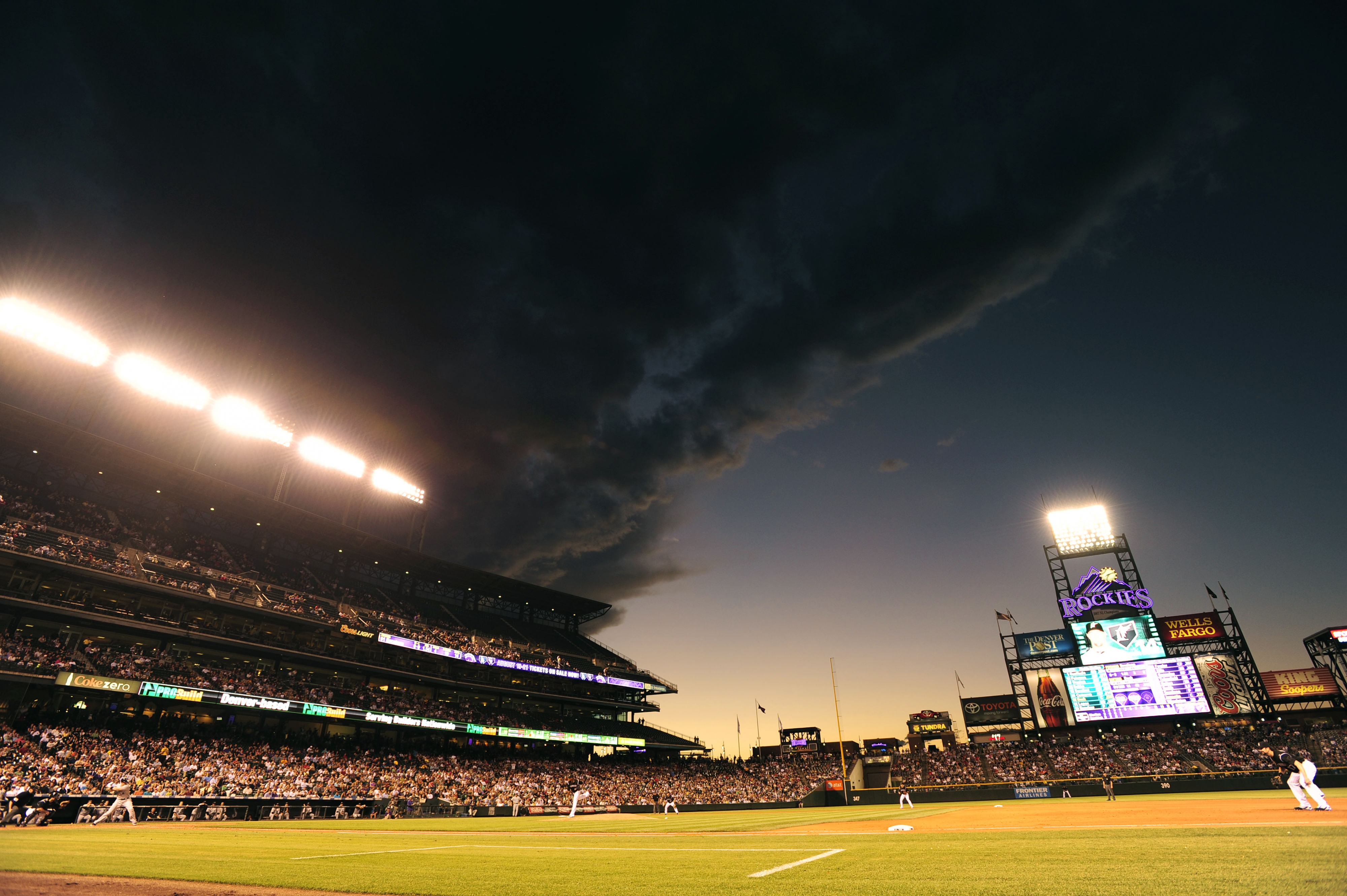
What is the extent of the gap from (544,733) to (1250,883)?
Result: 58.2 metres

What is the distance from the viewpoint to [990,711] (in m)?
65.4

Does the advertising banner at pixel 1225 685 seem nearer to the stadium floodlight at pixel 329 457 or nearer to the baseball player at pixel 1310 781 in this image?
the baseball player at pixel 1310 781

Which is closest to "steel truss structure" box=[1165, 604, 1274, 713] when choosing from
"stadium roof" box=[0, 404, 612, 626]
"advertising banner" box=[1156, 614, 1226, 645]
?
"advertising banner" box=[1156, 614, 1226, 645]

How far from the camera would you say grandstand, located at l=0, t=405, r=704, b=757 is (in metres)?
33.7

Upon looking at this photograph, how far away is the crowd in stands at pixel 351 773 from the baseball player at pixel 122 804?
21.0 inches

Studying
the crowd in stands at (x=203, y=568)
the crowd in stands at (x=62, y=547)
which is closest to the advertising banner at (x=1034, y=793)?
the crowd in stands at (x=203, y=568)

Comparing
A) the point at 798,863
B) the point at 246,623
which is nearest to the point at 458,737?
the point at 246,623

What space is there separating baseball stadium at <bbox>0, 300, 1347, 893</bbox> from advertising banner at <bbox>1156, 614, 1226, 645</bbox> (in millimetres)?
237

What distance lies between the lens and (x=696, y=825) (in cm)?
2745

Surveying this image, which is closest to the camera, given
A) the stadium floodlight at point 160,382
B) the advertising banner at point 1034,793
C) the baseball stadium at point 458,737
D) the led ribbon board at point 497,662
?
the baseball stadium at point 458,737

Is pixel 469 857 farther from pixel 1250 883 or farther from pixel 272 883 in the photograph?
pixel 1250 883

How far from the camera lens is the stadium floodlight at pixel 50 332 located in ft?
115

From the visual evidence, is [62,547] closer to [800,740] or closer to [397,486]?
[397,486]

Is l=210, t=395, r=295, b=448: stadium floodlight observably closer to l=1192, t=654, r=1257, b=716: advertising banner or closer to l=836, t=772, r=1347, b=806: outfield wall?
l=836, t=772, r=1347, b=806: outfield wall
